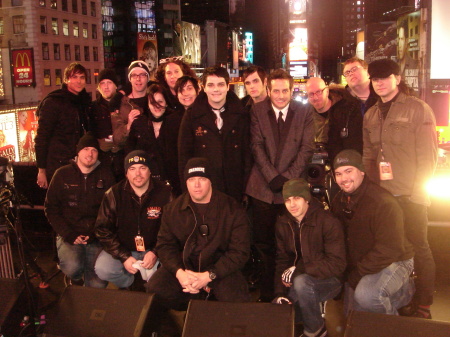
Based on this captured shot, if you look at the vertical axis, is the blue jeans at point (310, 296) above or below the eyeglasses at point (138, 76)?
below

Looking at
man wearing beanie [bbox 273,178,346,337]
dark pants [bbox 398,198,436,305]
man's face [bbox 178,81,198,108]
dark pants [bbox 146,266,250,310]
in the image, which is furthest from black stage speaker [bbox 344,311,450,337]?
man's face [bbox 178,81,198,108]

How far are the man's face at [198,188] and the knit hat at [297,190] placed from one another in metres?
0.65

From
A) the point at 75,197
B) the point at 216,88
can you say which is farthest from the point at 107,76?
the point at 216,88

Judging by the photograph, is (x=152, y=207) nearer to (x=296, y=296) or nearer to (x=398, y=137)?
(x=296, y=296)

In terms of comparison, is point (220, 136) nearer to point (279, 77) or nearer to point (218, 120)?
point (218, 120)

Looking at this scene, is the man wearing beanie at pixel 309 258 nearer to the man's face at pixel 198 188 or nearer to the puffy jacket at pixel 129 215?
the man's face at pixel 198 188

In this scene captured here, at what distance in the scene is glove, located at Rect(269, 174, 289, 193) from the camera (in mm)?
4398

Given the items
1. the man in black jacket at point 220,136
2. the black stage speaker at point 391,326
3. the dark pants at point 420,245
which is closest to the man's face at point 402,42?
the man in black jacket at point 220,136

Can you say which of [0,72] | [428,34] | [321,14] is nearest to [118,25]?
[0,72]

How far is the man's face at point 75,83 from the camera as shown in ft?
17.9

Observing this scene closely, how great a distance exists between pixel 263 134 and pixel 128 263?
1.70 metres

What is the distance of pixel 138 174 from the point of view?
431 cm

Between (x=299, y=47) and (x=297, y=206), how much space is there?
148 feet

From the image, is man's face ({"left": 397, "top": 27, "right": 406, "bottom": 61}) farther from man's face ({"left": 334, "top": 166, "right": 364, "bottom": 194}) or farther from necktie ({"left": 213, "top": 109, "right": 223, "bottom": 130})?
man's face ({"left": 334, "top": 166, "right": 364, "bottom": 194})
